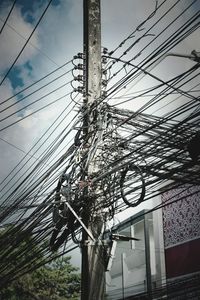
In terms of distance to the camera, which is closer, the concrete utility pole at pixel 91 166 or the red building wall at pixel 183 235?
the concrete utility pole at pixel 91 166

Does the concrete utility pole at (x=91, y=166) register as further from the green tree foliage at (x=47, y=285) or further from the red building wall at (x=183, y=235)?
the green tree foliage at (x=47, y=285)

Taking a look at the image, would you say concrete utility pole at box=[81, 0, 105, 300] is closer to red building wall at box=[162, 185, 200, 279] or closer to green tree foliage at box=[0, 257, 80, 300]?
red building wall at box=[162, 185, 200, 279]

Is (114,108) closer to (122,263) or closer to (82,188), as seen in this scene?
(82,188)

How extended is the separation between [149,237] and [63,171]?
27.5 ft

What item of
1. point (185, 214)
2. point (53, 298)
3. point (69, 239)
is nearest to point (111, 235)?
point (69, 239)

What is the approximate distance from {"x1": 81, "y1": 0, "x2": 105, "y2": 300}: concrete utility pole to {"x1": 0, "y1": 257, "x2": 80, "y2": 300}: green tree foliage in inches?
506

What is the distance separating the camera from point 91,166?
20.0 ft

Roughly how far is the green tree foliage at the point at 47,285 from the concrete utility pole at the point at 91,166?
42.2ft

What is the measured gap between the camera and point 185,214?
Result: 1287cm

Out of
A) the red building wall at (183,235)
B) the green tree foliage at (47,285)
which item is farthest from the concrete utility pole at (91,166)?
the green tree foliage at (47,285)

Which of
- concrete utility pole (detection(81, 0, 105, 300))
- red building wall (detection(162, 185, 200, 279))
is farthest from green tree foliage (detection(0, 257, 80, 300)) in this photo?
concrete utility pole (detection(81, 0, 105, 300))

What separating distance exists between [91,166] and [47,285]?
53.0 ft

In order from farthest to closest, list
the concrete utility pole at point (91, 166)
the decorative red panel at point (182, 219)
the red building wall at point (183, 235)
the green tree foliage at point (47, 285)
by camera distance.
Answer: the green tree foliage at point (47, 285) < the decorative red panel at point (182, 219) < the red building wall at point (183, 235) < the concrete utility pole at point (91, 166)

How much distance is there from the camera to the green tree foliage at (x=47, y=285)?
18328 millimetres
